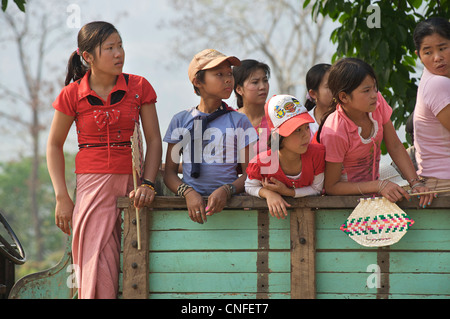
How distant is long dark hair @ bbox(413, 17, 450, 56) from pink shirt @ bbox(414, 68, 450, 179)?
24 centimetres

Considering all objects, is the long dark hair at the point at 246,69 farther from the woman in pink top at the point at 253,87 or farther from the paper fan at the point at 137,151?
the paper fan at the point at 137,151

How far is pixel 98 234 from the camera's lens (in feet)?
10.8

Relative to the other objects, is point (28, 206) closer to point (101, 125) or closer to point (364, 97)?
point (101, 125)

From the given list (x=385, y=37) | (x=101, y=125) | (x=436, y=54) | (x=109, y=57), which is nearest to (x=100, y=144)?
(x=101, y=125)

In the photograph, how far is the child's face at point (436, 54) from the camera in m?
3.54

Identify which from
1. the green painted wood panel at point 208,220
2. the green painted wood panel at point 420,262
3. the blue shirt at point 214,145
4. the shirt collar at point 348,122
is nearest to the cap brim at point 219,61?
the blue shirt at point 214,145

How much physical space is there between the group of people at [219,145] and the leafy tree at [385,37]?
1315mm

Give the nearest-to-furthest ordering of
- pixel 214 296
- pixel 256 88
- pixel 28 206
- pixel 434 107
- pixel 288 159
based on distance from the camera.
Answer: pixel 214 296
pixel 288 159
pixel 434 107
pixel 256 88
pixel 28 206

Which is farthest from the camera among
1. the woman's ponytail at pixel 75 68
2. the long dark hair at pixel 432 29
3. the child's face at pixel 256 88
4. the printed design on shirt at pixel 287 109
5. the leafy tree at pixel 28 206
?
the leafy tree at pixel 28 206

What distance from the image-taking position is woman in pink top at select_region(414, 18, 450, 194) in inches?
133

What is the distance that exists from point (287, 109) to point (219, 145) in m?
0.58
